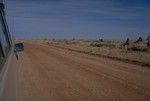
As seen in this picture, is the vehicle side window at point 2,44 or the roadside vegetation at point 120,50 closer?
the vehicle side window at point 2,44

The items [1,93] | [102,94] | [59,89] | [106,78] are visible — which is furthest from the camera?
[106,78]

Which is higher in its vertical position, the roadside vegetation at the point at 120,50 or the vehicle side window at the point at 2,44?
the vehicle side window at the point at 2,44

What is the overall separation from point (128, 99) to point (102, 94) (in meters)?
0.88

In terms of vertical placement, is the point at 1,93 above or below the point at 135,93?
above

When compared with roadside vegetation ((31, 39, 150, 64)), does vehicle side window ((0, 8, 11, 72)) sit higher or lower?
higher

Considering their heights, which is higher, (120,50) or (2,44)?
(2,44)

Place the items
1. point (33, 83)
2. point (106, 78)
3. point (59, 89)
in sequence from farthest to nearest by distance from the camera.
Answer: point (106, 78), point (33, 83), point (59, 89)

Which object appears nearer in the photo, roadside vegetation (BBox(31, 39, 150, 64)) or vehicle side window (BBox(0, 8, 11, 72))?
vehicle side window (BBox(0, 8, 11, 72))

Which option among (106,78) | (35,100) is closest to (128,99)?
(35,100)

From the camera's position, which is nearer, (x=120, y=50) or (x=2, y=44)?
(x=2, y=44)

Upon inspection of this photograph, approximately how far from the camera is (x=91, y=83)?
31.2ft

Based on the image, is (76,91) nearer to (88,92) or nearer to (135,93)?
(88,92)

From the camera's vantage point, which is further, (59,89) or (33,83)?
(33,83)

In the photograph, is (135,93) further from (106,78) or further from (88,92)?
(106,78)
